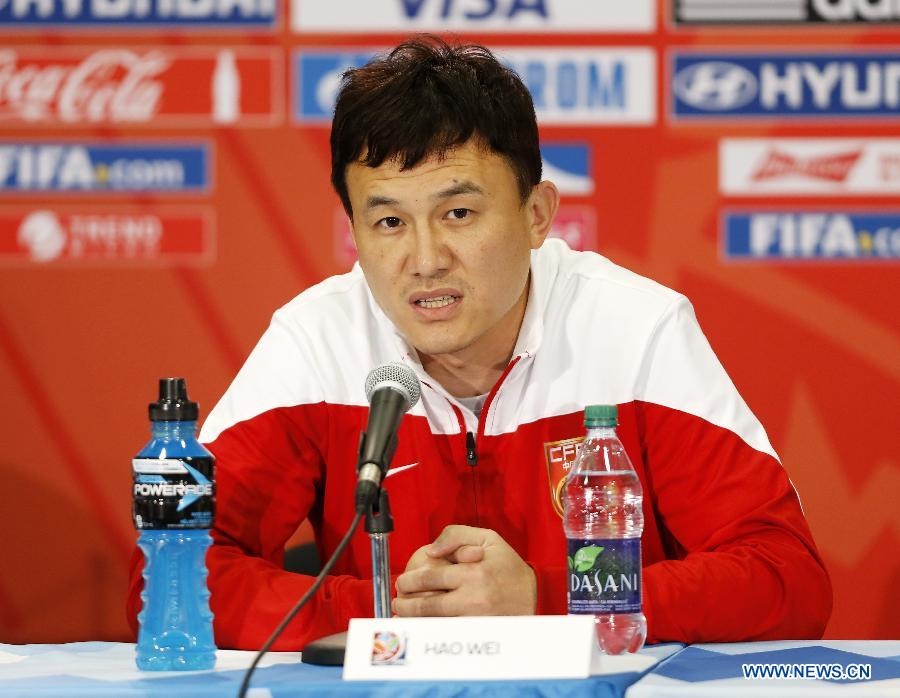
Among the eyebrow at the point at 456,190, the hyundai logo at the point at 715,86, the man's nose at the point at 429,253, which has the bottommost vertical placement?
the man's nose at the point at 429,253

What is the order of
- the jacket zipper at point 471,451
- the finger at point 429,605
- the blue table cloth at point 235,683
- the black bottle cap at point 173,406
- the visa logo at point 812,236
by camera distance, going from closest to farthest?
the blue table cloth at point 235,683 < the black bottle cap at point 173,406 < the finger at point 429,605 < the jacket zipper at point 471,451 < the visa logo at point 812,236

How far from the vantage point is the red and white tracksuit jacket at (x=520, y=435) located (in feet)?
6.43

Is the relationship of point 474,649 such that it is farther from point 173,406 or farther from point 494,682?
point 173,406

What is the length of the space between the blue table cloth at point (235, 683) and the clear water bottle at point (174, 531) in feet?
0.13

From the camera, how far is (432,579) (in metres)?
1.61

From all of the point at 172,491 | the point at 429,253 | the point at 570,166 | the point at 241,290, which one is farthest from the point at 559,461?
the point at 241,290

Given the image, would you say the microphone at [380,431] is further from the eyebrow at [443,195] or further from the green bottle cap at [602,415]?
the eyebrow at [443,195]

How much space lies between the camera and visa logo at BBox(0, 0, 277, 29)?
3195mm

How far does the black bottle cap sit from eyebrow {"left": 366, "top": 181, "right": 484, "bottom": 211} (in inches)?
22.1

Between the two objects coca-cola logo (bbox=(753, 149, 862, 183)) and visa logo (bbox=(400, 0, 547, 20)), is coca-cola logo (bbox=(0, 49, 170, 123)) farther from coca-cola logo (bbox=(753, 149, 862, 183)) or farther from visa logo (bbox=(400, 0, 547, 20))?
coca-cola logo (bbox=(753, 149, 862, 183))

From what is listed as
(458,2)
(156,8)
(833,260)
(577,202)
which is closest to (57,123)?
(156,8)

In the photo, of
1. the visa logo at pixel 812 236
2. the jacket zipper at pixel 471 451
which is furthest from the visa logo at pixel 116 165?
the jacket zipper at pixel 471 451
